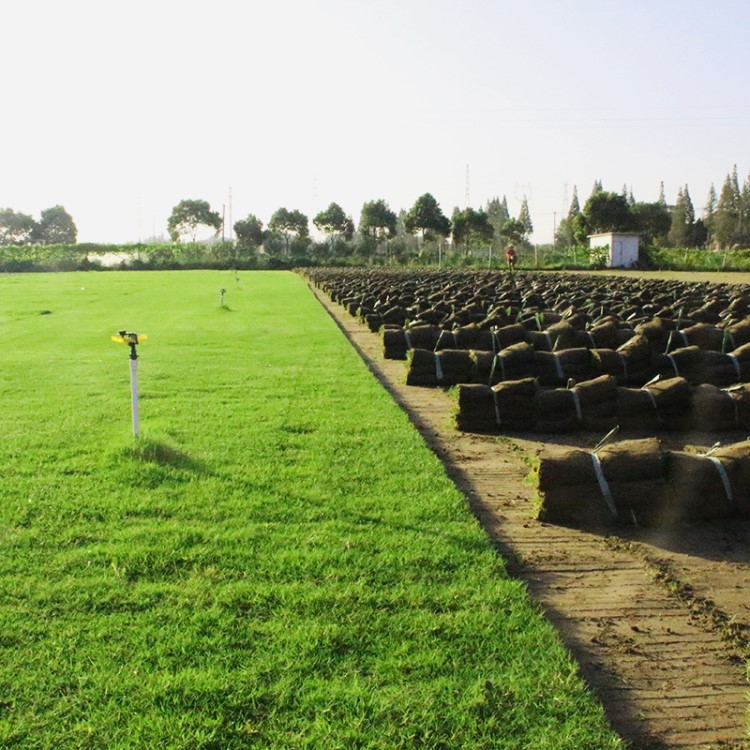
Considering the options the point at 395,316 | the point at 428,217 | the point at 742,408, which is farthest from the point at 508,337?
the point at 428,217

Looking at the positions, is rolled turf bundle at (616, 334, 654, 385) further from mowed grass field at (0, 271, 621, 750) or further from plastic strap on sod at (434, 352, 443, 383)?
mowed grass field at (0, 271, 621, 750)

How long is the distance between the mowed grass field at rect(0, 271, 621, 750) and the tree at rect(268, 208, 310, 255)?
94632 mm

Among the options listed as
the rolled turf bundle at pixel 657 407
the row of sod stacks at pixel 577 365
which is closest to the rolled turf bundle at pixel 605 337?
the row of sod stacks at pixel 577 365

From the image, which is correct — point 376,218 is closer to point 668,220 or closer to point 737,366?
point 668,220

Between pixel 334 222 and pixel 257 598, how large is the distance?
318 ft

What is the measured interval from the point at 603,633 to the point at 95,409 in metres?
7.12

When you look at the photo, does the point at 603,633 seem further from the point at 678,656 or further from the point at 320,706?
the point at 320,706

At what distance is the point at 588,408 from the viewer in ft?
29.7

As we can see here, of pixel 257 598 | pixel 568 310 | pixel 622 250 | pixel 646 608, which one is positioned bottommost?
pixel 646 608

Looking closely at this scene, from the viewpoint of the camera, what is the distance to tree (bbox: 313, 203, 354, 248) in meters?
98.9

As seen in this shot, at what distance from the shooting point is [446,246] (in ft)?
343

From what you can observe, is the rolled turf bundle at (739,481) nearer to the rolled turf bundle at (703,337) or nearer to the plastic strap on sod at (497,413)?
the plastic strap on sod at (497,413)

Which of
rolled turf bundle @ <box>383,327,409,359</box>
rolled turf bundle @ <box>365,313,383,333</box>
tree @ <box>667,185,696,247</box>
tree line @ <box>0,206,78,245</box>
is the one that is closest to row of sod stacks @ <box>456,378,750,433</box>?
rolled turf bundle @ <box>383,327,409,359</box>

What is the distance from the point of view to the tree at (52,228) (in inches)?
5507
